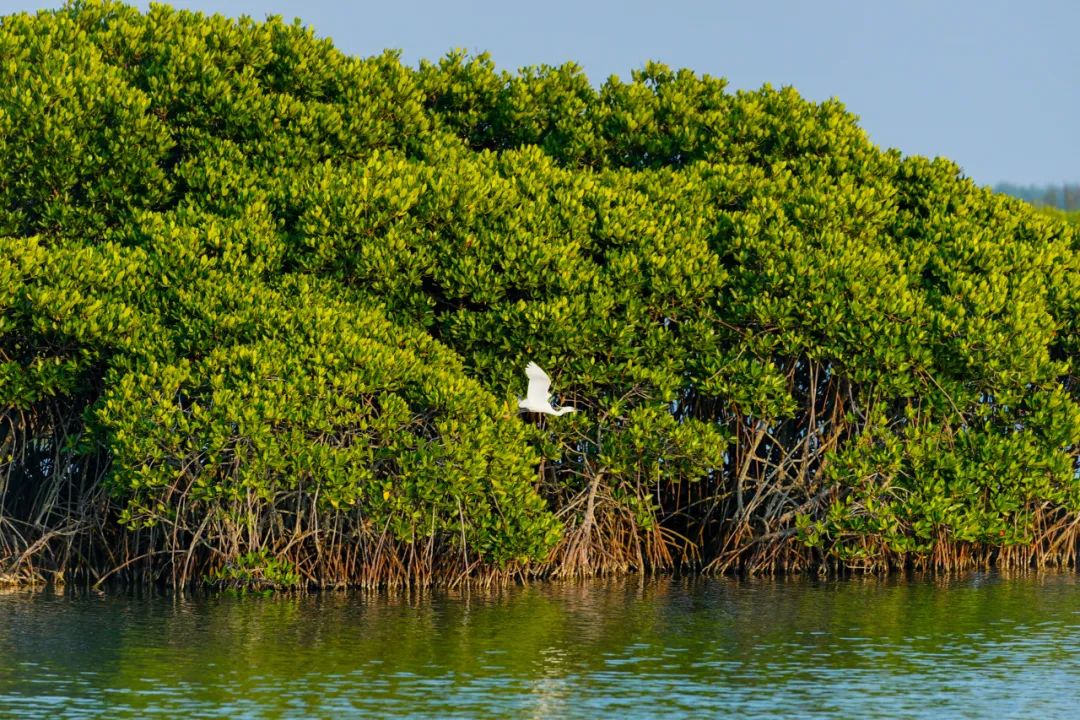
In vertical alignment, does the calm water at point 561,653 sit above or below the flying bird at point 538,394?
below

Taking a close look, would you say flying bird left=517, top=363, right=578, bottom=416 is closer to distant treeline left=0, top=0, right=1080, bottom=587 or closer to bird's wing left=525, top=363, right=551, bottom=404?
bird's wing left=525, top=363, right=551, bottom=404

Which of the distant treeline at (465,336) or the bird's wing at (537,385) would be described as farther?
the bird's wing at (537,385)

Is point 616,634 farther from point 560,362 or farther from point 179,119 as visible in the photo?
point 179,119

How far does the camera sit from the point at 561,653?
64.6 feet

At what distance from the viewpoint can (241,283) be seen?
25.8 m

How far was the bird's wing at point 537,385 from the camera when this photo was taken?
2520 centimetres

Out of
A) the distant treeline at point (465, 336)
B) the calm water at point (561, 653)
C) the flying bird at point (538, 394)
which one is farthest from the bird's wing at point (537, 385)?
the calm water at point (561, 653)

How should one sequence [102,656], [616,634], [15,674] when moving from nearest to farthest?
[15,674] < [102,656] < [616,634]

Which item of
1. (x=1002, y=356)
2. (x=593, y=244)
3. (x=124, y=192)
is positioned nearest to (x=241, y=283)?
(x=124, y=192)

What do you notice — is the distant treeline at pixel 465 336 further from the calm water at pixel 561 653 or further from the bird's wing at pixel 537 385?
the calm water at pixel 561 653

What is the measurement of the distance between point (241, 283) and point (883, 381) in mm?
9472

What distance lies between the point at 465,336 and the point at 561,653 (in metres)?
7.84

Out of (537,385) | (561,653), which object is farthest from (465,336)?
(561,653)

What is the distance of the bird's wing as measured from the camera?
25.2 metres
